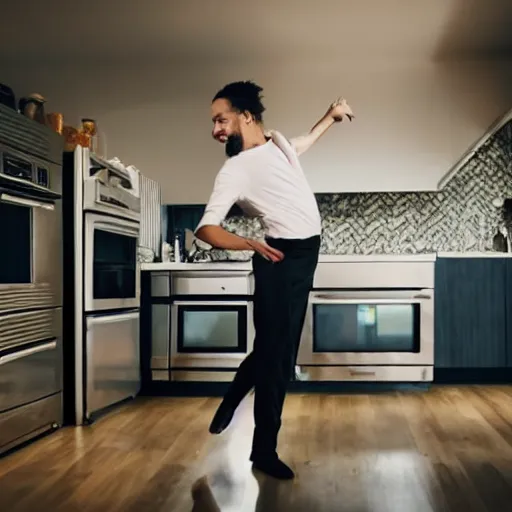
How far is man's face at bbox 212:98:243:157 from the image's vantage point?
2.53 meters

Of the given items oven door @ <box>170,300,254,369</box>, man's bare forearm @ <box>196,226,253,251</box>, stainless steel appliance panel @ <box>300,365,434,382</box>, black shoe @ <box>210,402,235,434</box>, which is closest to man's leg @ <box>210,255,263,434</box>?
black shoe @ <box>210,402,235,434</box>

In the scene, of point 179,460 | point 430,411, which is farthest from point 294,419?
point 179,460

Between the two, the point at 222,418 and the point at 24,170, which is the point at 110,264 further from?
the point at 222,418

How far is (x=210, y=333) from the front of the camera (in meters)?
4.23

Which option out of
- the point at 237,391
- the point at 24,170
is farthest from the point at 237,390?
the point at 24,170

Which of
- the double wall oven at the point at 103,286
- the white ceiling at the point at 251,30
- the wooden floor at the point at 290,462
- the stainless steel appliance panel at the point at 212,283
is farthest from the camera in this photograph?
the stainless steel appliance panel at the point at 212,283

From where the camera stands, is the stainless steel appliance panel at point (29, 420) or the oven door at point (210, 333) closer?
the stainless steel appliance panel at point (29, 420)

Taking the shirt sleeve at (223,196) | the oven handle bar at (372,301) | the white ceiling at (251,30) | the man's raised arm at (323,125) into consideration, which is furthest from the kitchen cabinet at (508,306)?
the shirt sleeve at (223,196)

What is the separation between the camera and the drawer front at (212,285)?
419 centimetres

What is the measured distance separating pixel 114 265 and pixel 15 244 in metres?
0.84

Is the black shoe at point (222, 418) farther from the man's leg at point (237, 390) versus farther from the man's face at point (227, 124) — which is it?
the man's face at point (227, 124)

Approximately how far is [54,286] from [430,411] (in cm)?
190

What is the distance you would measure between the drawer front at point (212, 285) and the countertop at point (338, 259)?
6cm

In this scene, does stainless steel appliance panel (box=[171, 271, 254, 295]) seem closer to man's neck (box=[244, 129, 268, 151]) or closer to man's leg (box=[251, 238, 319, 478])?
man's neck (box=[244, 129, 268, 151])
